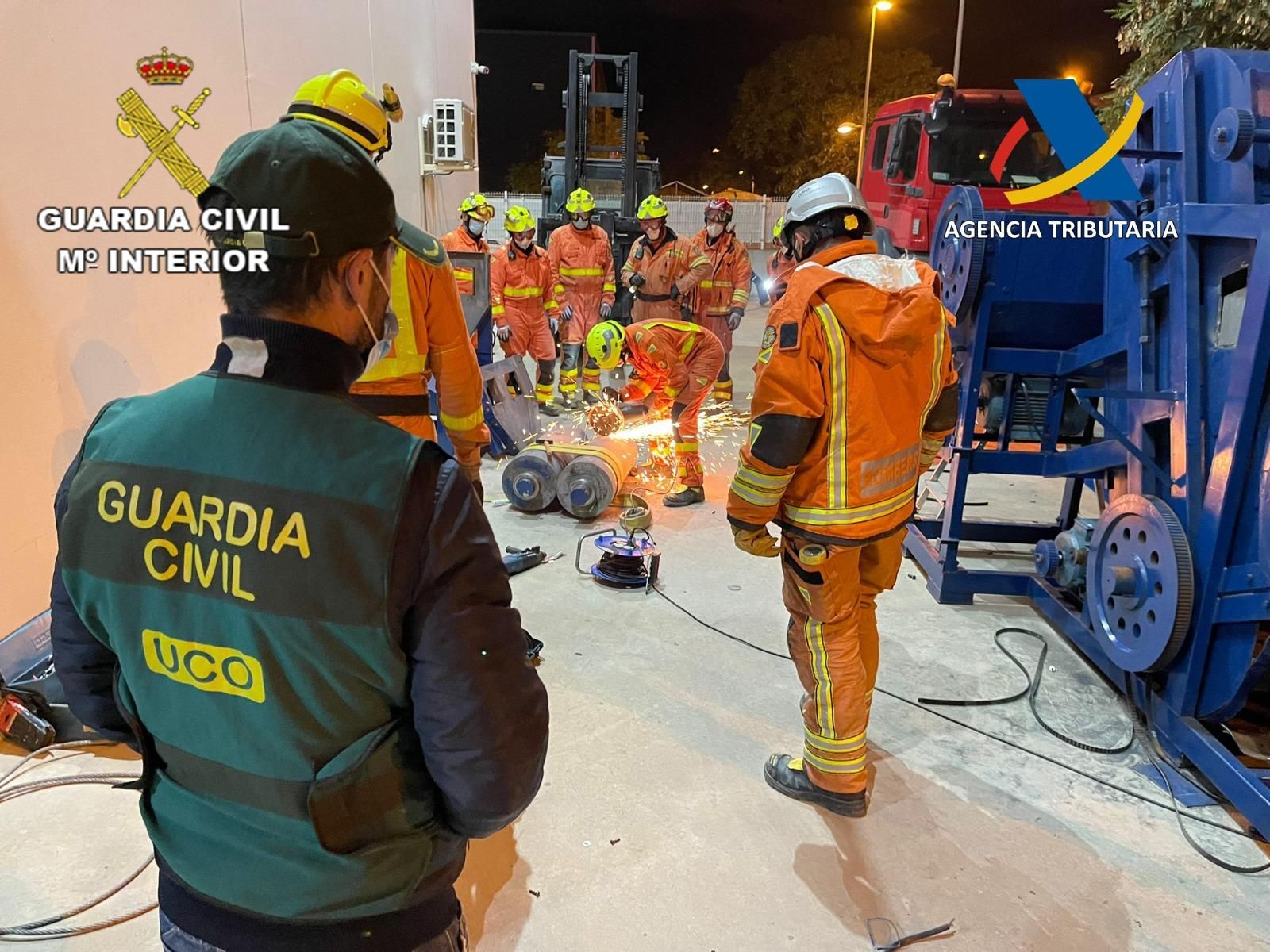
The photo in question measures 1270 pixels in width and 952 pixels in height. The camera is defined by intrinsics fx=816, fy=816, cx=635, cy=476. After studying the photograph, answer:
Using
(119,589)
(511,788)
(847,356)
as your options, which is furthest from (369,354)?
(847,356)

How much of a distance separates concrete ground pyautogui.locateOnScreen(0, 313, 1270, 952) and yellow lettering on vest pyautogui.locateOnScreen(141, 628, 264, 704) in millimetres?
1682

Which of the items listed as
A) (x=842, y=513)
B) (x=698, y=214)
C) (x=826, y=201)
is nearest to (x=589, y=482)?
(x=842, y=513)

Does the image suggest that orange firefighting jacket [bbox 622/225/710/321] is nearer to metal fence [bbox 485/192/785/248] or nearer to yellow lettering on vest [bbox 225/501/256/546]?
yellow lettering on vest [bbox 225/501/256/546]

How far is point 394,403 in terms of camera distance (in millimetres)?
2930

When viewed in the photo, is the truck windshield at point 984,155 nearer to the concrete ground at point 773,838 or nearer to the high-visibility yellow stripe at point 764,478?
the concrete ground at point 773,838

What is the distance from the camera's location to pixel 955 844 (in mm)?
2770

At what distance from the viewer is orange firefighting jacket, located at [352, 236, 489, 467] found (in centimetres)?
277

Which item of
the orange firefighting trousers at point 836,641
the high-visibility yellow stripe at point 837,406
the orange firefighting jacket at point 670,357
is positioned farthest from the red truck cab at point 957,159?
the high-visibility yellow stripe at point 837,406

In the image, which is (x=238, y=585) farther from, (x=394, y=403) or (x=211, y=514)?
(x=394, y=403)

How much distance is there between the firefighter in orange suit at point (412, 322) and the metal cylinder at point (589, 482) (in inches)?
89.7

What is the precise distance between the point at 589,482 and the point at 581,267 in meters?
4.32

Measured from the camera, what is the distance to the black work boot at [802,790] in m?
2.88

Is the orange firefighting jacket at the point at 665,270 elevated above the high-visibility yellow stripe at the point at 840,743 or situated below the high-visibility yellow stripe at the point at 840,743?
above

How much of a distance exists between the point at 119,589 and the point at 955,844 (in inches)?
106
